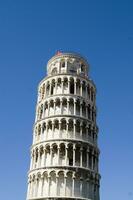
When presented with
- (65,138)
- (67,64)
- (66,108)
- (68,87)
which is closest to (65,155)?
(65,138)

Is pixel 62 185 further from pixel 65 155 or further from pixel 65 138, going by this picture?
pixel 65 138

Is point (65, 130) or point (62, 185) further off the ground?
point (65, 130)

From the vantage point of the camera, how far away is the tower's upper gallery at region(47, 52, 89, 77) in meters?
40.7

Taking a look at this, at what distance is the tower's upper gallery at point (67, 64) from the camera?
40719mm

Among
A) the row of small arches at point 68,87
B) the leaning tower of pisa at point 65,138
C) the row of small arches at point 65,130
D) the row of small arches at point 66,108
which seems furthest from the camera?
the row of small arches at point 68,87

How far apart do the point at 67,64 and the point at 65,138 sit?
38.2 ft

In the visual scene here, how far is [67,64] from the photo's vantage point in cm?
4097

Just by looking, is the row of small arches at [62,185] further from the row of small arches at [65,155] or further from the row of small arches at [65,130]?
the row of small arches at [65,130]

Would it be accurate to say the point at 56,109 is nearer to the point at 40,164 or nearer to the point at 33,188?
the point at 40,164

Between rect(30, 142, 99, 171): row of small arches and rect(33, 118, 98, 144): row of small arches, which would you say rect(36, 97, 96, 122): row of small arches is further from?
rect(30, 142, 99, 171): row of small arches

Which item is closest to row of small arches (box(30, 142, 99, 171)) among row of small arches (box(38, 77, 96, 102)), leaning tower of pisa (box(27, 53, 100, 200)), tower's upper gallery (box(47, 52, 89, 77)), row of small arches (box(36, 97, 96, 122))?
leaning tower of pisa (box(27, 53, 100, 200))

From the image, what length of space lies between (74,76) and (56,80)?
7.79 feet

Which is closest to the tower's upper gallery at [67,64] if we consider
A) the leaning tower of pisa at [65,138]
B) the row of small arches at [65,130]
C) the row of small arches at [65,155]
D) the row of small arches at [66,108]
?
the leaning tower of pisa at [65,138]

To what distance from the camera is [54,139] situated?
3388 centimetres
